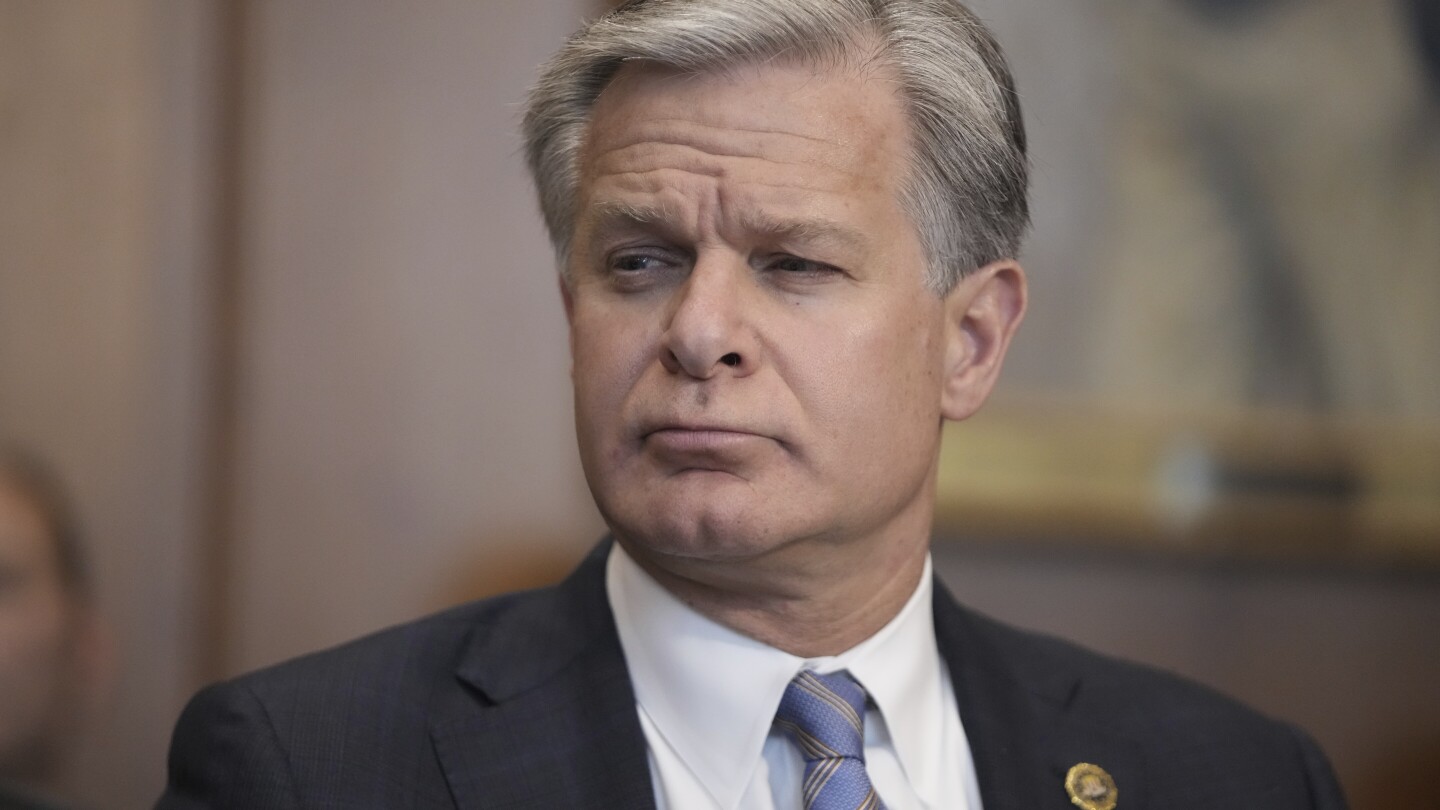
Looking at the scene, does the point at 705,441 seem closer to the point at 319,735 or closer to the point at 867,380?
the point at 867,380

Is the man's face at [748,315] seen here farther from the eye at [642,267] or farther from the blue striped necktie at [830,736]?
the blue striped necktie at [830,736]

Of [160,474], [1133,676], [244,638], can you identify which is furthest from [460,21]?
[1133,676]

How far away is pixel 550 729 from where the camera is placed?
187 centimetres

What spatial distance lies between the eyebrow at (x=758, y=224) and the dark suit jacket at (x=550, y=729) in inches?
18.3

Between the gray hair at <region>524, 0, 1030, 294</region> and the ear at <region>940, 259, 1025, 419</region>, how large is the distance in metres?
0.03

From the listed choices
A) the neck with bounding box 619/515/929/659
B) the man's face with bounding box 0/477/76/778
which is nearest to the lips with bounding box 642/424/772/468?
the neck with bounding box 619/515/929/659

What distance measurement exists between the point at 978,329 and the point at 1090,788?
62 cm

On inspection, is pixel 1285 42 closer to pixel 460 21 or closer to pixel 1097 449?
pixel 1097 449

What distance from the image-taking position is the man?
1.79 meters

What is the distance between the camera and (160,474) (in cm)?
300

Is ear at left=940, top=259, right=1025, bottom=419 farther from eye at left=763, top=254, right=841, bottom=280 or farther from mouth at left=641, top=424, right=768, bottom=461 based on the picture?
mouth at left=641, top=424, right=768, bottom=461

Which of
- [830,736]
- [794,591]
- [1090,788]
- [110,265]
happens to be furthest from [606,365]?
[110,265]

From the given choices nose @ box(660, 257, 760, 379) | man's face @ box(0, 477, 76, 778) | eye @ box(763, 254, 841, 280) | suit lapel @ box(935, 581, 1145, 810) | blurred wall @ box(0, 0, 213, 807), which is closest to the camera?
nose @ box(660, 257, 760, 379)

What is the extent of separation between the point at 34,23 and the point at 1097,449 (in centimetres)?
221
